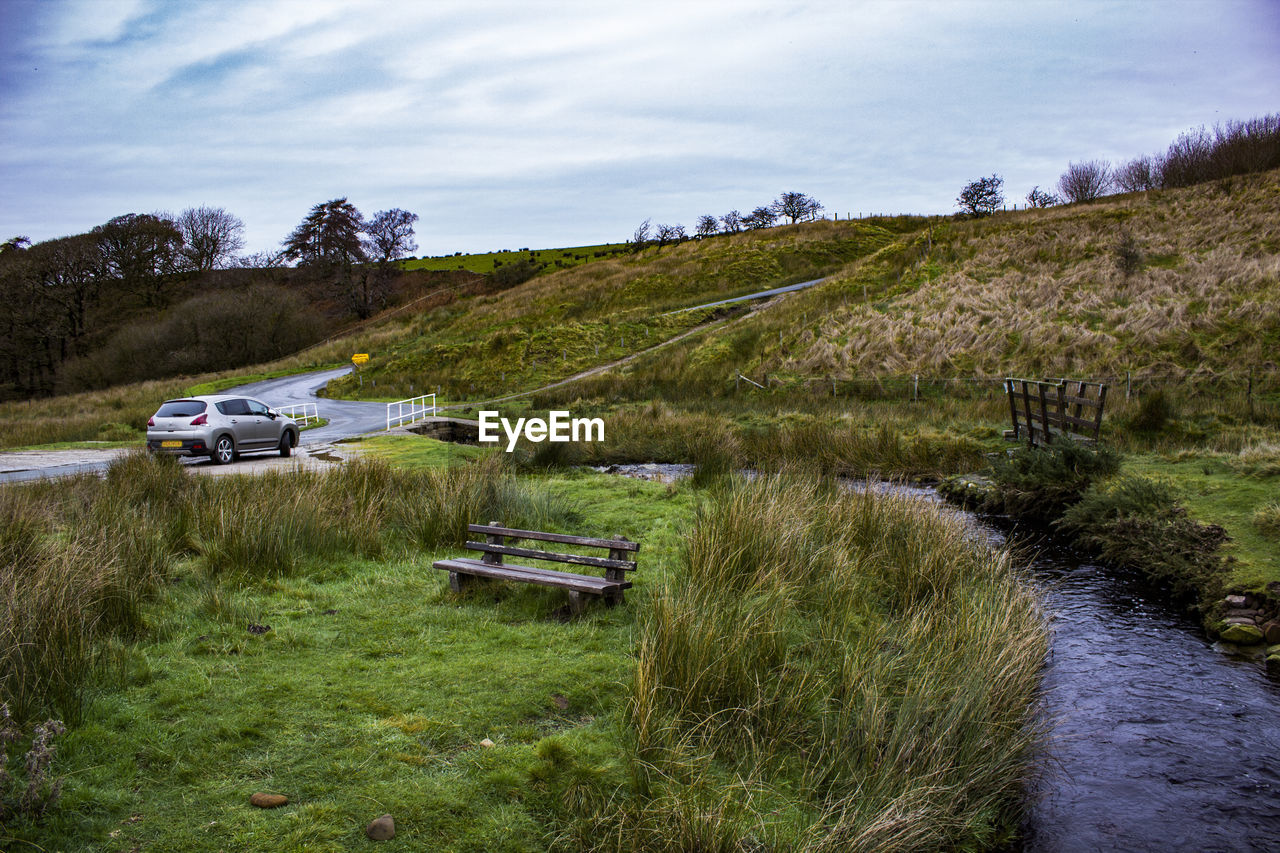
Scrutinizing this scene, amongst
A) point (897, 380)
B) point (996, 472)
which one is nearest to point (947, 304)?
point (897, 380)

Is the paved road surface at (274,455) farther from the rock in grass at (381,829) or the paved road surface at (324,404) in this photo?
the rock in grass at (381,829)

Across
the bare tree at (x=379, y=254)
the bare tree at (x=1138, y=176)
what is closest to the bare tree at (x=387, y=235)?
the bare tree at (x=379, y=254)

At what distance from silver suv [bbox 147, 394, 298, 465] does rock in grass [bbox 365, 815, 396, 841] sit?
13.7 metres

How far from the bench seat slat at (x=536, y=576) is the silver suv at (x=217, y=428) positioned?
10687 millimetres

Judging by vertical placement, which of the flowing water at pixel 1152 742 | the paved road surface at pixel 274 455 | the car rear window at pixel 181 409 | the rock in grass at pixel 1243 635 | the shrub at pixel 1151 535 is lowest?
the flowing water at pixel 1152 742

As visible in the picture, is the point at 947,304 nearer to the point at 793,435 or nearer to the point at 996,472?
the point at 793,435

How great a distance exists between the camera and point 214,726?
455 cm

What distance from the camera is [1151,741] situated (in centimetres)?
565

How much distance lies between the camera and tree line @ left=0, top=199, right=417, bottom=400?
49.8m

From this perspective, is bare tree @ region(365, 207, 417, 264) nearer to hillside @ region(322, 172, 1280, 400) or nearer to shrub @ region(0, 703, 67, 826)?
hillside @ region(322, 172, 1280, 400)

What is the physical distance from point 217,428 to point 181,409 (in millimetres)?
797

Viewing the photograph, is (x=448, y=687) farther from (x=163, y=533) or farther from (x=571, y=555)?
(x=163, y=533)

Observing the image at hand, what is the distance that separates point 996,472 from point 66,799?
42.5 feet

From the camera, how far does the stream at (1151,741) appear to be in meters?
4.68
